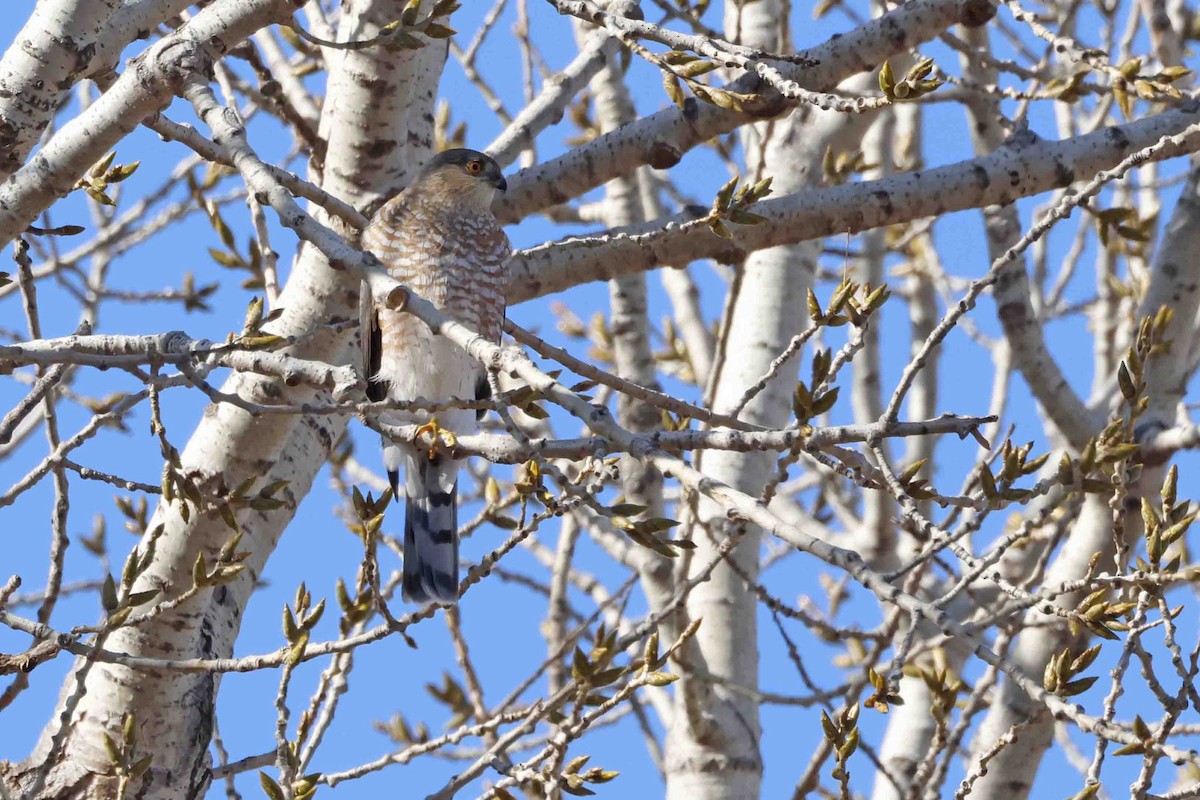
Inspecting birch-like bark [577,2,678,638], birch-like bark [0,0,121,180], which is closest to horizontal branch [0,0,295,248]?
birch-like bark [0,0,121,180]

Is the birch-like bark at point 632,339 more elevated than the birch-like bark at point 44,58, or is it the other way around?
the birch-like bark at point 632,339

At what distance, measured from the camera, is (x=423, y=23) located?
2.86 m

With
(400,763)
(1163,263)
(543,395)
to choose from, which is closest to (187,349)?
(543,395)

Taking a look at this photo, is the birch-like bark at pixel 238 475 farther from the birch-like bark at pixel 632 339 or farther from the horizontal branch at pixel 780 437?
the horizontal branch at pixel 780 437

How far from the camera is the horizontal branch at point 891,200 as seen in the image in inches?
146

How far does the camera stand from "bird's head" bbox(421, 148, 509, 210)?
431 centimetres

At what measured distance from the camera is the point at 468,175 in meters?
4.86

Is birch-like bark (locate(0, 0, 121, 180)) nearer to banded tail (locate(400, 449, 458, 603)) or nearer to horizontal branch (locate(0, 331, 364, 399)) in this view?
horizontal branch (locate(0, 331, 364, 399))

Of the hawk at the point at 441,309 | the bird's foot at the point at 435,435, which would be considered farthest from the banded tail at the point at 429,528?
the bird's foot at the point at 435,435

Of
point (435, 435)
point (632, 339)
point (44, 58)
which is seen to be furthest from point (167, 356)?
point (632, 339)

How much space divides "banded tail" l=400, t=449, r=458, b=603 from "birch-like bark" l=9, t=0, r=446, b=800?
59 cm

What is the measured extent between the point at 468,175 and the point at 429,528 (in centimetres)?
123

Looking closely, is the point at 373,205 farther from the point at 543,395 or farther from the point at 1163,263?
the point at 1163,263

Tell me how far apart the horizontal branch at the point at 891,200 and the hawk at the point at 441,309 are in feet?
1.93
